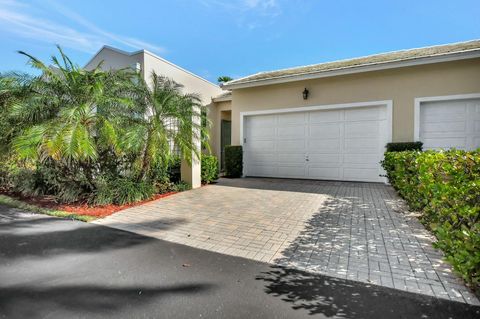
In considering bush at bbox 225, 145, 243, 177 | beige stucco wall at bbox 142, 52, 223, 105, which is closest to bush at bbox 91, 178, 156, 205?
beige stucco wall at bbox 142, 52, 223, 105

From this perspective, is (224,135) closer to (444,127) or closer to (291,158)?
(291,158)

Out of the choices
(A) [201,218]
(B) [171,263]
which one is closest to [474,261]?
(B) [171,263]

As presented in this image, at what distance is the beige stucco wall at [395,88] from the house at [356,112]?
2 centimetres

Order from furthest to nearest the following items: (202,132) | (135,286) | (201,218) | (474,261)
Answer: (202,132)
(201,218)
(135,286)
(474,261)

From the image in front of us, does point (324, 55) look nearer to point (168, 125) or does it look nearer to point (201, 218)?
point (168, 125)

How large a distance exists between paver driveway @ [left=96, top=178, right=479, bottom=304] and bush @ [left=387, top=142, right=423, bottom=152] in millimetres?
1661

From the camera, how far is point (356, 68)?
8852 mm

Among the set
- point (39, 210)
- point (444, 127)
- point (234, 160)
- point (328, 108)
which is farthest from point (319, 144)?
point (39, 210)

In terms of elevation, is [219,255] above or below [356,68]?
below

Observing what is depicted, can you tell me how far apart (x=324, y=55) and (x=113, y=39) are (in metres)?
10.0

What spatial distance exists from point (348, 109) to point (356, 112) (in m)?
0.30

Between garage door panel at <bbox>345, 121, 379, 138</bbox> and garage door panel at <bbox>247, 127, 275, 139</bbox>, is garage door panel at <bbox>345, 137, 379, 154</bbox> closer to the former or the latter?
garage door panel at <bbox>345, 121, 379, 138</bbox>

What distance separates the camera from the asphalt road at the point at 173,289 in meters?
2.26

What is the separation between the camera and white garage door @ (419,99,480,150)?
7.81 meters
